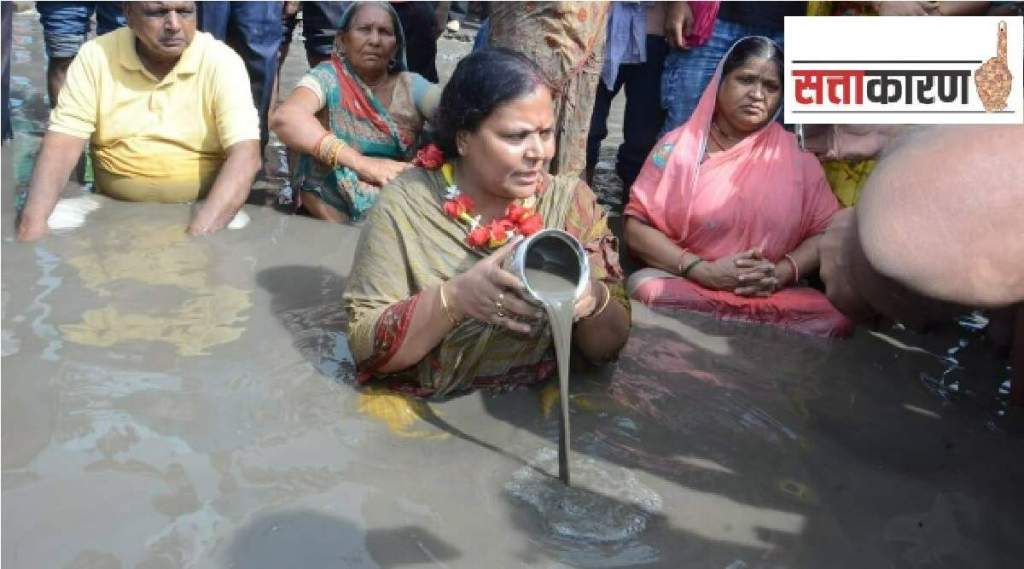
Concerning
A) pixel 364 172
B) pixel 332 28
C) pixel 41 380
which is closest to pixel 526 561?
pixel 41 380

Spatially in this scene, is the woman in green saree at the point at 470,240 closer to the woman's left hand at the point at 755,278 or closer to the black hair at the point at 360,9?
the woman's left hand at the point at 755,278

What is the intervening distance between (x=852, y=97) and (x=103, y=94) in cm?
315

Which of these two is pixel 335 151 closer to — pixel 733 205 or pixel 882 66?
pixel 733 205

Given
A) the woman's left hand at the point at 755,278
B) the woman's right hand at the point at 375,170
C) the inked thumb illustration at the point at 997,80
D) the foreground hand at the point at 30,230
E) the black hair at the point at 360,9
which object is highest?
the black hair at the point at 360,9

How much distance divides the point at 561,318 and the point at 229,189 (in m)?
2.51

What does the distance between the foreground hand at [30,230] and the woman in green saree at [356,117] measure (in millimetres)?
1075

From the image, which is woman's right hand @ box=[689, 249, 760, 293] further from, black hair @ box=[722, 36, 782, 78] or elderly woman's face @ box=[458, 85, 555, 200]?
elderly woman's face @ box=[458, 85, 555, 200]

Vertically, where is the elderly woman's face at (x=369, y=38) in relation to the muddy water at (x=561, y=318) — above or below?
above

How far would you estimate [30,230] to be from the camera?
456 centimetres

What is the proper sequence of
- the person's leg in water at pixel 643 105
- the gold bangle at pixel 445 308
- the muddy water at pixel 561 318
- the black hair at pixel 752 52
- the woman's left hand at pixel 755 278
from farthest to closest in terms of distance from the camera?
1. the person's leg in water at pixel 643 105
2. the black hair at pixel 752 52
3. the woman's left hand at pixel 755 278
4. the gold bangle at pixel 445 308
5. the muddy water at pixel 561 318

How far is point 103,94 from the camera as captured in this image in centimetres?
485

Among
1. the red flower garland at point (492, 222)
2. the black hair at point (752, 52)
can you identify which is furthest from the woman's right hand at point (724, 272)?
the red flower garland at point (492, 222)

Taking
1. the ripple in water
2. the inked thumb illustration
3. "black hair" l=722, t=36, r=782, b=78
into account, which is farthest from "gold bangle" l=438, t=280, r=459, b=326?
"black hair" l=722, t=36, r=782, b=78

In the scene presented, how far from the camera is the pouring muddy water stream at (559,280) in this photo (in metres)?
2.78
